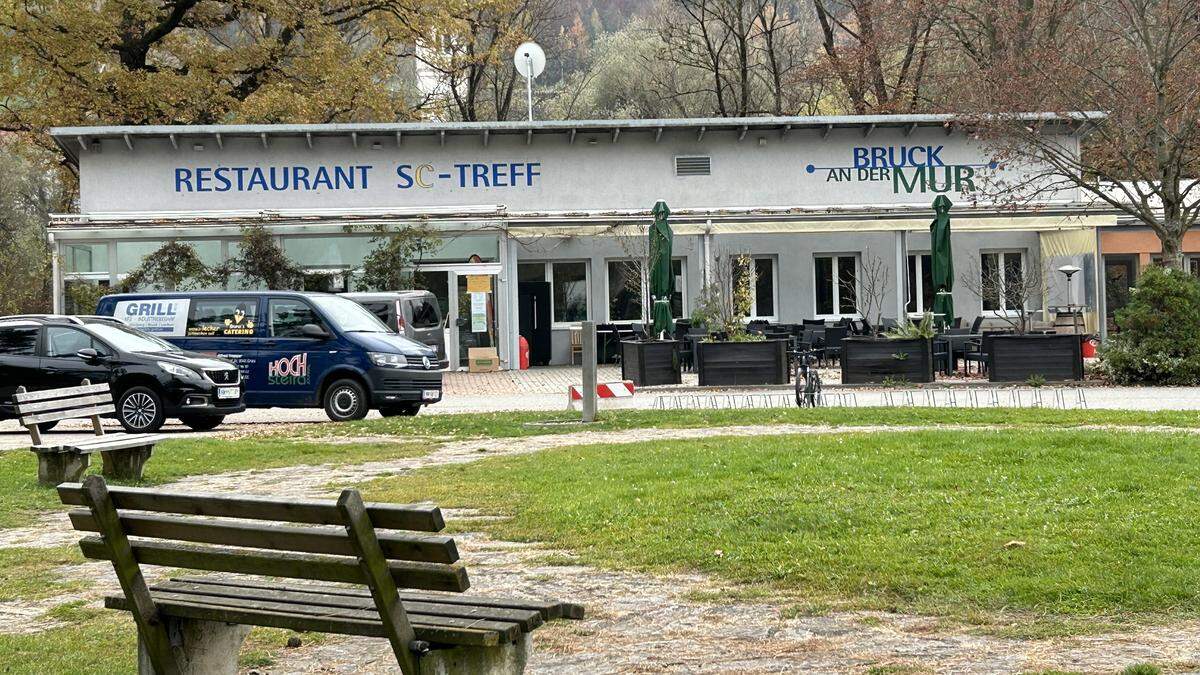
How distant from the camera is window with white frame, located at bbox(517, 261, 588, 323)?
3509cm

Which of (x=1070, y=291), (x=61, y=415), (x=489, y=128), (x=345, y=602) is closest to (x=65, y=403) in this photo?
(x=61, y=415)

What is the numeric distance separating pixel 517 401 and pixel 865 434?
31.3 ft

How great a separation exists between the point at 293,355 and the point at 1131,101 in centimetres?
1495

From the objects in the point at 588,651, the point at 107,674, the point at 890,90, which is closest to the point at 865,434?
the point at 588,651

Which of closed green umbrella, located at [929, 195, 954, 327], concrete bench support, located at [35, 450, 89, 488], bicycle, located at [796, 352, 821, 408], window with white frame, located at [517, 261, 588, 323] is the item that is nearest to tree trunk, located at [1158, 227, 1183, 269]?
closed green umbrella, located at [929, 195, 954, 327]

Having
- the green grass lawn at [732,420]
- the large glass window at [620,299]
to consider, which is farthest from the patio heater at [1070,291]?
the green grass lawn at [732,420]

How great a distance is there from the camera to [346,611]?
15.3ft

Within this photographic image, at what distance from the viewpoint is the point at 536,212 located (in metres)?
33.7

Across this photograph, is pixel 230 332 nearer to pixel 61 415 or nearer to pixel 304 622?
pixel 61 415

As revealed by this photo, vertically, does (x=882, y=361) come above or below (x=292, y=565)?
above

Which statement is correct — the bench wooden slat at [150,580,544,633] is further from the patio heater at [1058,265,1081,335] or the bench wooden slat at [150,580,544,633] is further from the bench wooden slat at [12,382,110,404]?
the patio heater at [1058,265,1081,335]

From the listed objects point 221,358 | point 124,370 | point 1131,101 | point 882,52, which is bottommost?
point 124,370

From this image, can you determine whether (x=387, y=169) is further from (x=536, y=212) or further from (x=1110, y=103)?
(x=1110, y=103)

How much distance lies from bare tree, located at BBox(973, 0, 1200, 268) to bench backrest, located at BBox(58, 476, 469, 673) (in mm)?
21951
